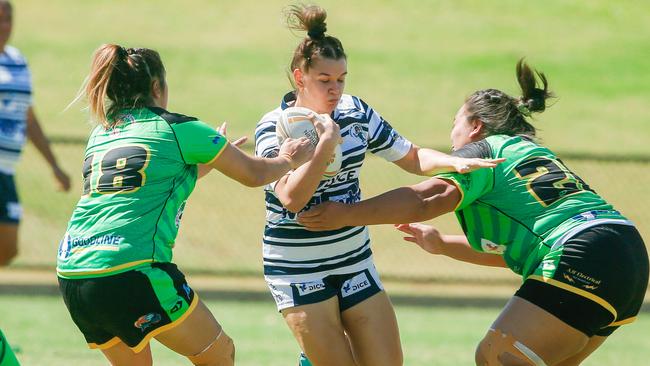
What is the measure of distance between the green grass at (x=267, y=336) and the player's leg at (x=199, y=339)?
2.52 m

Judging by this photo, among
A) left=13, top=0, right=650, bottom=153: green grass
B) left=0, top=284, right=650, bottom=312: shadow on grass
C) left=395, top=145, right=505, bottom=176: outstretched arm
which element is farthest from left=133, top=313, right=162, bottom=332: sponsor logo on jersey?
left=13, top=0, right=650, bottom=153: green grass

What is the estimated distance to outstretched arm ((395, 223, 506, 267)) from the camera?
230 inches

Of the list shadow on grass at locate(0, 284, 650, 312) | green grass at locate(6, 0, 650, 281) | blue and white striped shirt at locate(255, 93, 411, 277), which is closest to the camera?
blue and white striped shirt at locate(255, 93, 411, 277)

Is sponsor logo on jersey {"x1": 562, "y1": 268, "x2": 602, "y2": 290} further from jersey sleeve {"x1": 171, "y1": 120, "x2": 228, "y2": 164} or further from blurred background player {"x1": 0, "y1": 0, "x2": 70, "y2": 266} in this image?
blurred background player {"x1": 0, "y1": 0, "x2": 70, "y2": 266}

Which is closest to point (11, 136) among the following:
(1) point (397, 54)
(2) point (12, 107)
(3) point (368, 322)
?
(2) point (12, 107)

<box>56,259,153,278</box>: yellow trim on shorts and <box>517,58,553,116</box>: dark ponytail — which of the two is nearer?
<box>56,259,153,278</box>: yellow trim on shorts

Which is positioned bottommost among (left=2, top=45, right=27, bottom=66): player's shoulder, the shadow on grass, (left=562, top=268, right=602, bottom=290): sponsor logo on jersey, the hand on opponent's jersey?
the shadow on grass

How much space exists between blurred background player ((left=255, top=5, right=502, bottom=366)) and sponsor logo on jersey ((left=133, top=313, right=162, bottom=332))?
752 millimetres

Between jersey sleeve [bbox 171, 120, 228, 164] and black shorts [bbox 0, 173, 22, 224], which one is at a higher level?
jersey sleeve [bbox 171, 120, 228, 164]

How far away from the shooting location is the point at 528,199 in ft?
17.1

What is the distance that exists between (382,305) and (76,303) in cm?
150

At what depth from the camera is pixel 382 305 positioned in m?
5.47

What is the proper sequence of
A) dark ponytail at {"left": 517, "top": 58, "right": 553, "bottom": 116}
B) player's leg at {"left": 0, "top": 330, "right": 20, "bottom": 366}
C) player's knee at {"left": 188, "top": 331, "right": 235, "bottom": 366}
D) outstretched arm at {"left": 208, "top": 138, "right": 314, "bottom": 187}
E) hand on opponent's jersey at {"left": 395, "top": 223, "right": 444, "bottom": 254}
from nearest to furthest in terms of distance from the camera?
player's leg at {"left": 0, "top": 330, "right": 20, "bottom": 366} → outstretched arm at {"left": 208, "top": 138, "right": 314, "bottom": 187} → player's knee at {"left": 188, "top": 331, "right": 235, "bottom": 366} → dark ponytail at {"left": 517, "top": 58, "right": 553, "bottom": 116} → hand on opponent's jersey at {"left": 395, "top": 223, "right": 444, "bottom": 254}

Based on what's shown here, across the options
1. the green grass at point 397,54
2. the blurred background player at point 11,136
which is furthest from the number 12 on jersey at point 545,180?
the green grass at point 397,54
